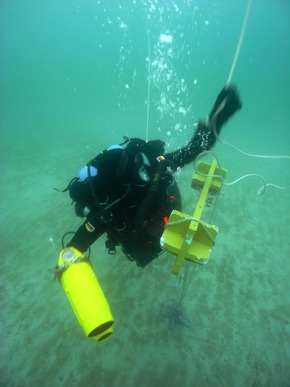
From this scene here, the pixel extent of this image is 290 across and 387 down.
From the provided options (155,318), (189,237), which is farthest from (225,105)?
(155,318)

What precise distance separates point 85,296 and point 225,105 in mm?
2366

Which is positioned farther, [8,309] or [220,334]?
[8,309]

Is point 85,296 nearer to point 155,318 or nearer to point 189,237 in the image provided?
point 189,237

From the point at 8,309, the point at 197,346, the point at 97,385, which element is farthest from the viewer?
the point at 8,309

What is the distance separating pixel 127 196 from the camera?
6.39 feet

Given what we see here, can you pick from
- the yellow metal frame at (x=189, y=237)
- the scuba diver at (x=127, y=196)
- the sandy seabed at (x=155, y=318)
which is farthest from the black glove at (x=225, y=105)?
the sandy seabed at (x=155, y=318)

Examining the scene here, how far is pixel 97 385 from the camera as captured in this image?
8.31 ft

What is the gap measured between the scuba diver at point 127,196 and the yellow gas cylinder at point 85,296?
39 centimetres

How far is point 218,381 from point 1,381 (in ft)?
8.29

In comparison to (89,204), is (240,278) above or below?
below

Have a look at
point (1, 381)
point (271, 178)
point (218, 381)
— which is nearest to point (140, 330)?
point (218, 381)

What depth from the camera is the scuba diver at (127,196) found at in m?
1.85

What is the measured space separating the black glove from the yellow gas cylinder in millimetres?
1886

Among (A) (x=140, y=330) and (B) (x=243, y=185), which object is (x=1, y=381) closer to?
(A) (x=140, y=330)
